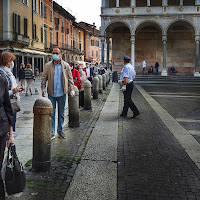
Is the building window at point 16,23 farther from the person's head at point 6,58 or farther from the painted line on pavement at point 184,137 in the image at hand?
the person's head at point 6,58

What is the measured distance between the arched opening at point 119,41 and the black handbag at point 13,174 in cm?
3108

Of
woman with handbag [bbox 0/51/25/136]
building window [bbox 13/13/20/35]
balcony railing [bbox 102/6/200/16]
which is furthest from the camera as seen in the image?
balcony railing [bbox 102/6/200/16]

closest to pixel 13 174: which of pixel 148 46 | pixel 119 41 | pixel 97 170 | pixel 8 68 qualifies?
pixel 97 170

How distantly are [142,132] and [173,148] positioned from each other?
Answer: 4.29 ft

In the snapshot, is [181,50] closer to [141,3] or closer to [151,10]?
[151,10]

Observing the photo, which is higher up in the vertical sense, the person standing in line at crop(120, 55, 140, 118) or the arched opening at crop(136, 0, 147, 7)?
the arched opening at crop(136, 0, 147, 7)

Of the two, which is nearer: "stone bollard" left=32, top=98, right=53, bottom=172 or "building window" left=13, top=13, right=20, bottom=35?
"stone bollard" left=32, top=98, right=53, bottom=172

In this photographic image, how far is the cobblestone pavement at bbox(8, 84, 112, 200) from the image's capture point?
3451 millimetres

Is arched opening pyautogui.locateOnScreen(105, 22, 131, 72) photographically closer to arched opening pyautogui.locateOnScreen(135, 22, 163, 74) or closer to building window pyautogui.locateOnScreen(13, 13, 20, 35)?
arched opening pyautogui.locateOnScreen(135, 22, 163, 74)

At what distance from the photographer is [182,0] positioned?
29906 millimetres

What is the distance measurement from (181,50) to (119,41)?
6.78 metres

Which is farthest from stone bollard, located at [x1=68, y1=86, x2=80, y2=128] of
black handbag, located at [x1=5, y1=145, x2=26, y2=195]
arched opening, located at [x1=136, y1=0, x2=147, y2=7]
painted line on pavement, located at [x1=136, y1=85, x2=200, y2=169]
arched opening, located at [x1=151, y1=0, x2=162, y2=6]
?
arched opening, located at [x1=151, y1=0, x2=162, y2=6]

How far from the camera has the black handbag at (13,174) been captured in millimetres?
2992

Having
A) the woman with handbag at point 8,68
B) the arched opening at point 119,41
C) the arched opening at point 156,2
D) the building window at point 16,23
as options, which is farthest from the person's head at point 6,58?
the arched opening at point 156,2
